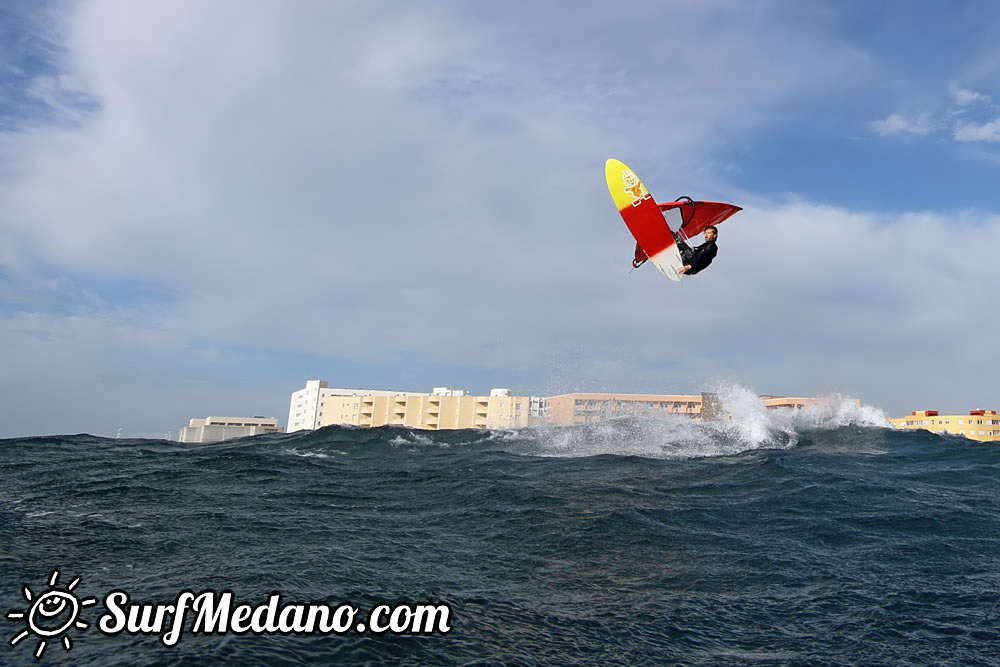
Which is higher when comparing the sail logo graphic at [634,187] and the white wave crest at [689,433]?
the sail logo graphic at [634,187]

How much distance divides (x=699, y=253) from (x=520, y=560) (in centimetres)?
851

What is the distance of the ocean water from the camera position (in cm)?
614

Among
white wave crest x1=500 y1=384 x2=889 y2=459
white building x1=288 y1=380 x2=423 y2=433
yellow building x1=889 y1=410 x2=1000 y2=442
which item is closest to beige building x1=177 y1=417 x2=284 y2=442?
white building x1=288 y1=380 x2=423 y2=433

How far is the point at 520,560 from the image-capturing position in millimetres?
9242

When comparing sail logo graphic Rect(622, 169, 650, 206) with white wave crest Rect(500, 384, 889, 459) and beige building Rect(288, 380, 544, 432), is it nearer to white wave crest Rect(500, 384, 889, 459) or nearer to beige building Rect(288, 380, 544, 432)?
white wave crest Rect(500, 384, 889, 459)

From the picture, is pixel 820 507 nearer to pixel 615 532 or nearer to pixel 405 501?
pixel 615 532

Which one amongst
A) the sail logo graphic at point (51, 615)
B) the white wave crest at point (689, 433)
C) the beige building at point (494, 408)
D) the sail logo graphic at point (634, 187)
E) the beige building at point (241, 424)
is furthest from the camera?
the beige building at point (241, 424)

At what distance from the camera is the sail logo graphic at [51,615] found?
592 cm

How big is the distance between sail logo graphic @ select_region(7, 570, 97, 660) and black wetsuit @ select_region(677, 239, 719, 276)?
12854mm

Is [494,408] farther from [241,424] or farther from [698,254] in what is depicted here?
[698,254]

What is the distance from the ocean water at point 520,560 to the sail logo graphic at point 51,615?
39 mm

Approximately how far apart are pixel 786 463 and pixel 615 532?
11525 millimetres

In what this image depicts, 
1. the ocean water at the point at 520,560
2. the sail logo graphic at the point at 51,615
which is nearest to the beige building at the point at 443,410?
the ocean water at the point at 520,560

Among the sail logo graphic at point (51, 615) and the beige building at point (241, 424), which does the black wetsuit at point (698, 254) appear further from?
the beige building at point (241, 424)
